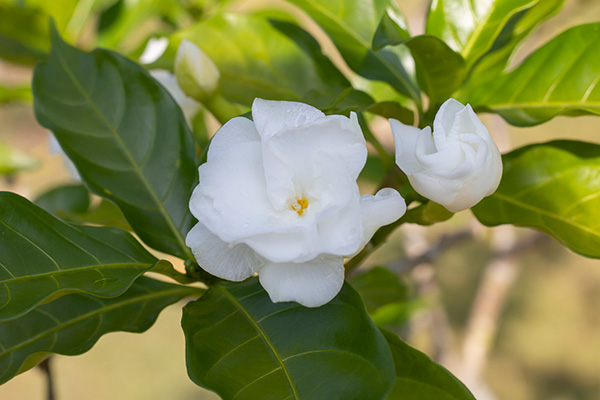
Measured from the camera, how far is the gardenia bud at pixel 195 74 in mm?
785

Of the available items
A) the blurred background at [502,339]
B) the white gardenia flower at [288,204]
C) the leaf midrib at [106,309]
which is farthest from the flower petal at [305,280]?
the blurred background at [502,339]

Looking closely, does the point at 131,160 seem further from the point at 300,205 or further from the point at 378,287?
the point at 378,287

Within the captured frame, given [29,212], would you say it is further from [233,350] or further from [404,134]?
[404,134]

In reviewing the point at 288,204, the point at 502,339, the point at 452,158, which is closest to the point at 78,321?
the point at 288,204

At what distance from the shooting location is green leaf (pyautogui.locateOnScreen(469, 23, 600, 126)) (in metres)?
0.72

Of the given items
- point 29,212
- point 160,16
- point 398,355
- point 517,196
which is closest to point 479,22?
point 517,196

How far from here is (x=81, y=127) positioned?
755 mm

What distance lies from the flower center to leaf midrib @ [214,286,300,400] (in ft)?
0.43

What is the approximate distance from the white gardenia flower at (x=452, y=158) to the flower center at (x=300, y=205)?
0.09 metres

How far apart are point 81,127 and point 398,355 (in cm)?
44

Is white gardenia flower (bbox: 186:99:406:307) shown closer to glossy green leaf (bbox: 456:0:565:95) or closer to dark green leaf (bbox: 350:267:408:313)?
glossy green leaf (bbox: 456:0:565:95)

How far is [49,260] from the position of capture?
58 cm

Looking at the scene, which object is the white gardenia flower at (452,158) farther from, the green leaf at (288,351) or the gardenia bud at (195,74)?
the gardenia bud at (195,74)

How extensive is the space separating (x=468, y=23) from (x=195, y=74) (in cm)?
33
